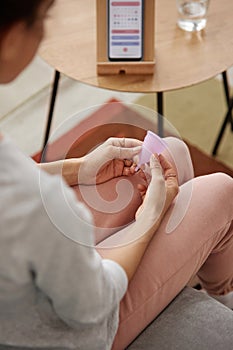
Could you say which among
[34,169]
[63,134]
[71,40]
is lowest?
[63,134]

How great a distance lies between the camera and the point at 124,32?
4.83 ft

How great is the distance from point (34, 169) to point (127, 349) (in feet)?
1.43

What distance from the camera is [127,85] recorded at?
146 centimetres

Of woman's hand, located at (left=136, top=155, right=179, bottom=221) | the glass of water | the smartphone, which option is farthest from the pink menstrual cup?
the glass of water

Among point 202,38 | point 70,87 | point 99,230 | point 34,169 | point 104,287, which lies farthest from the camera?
point 70,87

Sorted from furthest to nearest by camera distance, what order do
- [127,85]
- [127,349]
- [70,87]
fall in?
[70,87], [127,85], [127,349]

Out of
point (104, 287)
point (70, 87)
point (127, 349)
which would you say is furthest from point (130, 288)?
point (70, 87)

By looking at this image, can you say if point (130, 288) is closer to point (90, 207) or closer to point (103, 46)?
point (90, 207)

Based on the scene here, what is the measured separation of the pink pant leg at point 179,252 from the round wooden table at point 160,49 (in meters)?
0.38

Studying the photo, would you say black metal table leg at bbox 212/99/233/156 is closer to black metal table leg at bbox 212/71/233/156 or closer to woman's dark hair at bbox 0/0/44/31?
black metal table leg at bbox 212/71/233/156

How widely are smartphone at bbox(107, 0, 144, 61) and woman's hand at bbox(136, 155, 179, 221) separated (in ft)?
1.41

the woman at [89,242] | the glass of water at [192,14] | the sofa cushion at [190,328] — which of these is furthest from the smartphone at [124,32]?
the sofa cushion at [190,328]

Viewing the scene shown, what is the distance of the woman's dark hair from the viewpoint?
2.17 feet

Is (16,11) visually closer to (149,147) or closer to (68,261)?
(68,261)
